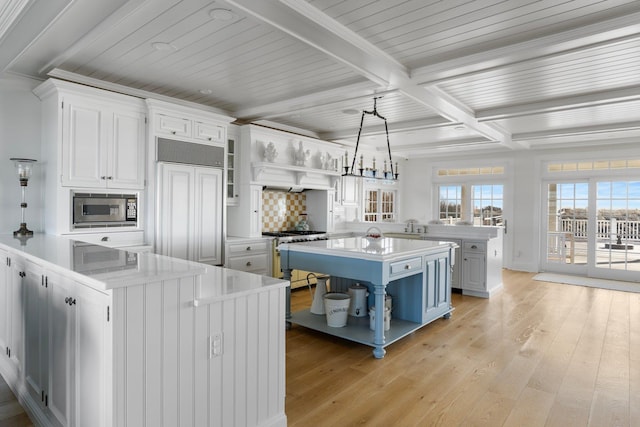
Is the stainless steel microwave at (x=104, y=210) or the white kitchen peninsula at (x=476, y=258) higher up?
the stainless steel microwave at (x=104, y=210)

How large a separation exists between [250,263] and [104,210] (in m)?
1.92

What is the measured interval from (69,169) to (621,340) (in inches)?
213

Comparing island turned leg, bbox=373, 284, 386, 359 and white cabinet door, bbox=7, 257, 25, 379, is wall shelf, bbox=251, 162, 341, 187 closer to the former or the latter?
island turned leg, bbox=373, 284, 386, 359

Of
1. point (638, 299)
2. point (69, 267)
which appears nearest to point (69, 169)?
point (69, 267)

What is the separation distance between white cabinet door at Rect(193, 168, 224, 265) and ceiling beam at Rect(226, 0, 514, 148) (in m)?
2.22

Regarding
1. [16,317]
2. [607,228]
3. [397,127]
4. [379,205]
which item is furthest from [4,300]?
[607,228]

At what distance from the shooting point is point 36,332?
2279 millimetres

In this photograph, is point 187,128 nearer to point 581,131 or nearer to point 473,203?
point 581,131

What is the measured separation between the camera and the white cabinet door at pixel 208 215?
445cm

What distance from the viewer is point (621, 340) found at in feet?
12.1

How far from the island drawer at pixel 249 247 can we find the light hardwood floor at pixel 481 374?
4.66 ft

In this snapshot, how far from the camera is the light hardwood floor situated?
2.37 m

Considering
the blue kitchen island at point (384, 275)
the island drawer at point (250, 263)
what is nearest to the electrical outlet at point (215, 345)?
the blue kitchen island at point (384, 275)

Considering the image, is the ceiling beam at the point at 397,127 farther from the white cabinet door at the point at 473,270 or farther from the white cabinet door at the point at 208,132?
the white cabinet door at the point at 208,132
